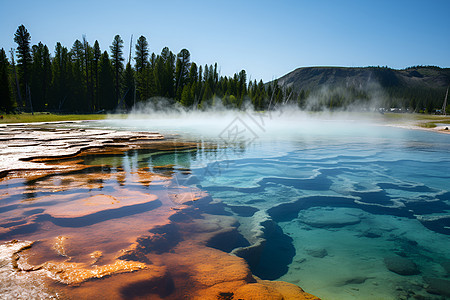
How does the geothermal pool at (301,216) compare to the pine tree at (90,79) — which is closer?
the geothermal pool at (301,216)

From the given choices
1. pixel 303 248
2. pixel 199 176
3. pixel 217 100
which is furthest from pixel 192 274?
pixel 217 100

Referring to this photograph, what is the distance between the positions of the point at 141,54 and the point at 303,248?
6219 cm

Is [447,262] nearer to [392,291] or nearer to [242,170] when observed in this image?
[392,291]

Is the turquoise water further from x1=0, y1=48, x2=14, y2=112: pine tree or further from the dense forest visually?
the dense forest

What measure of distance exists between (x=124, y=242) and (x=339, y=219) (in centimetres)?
→ 412

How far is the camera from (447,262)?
13.0 feet

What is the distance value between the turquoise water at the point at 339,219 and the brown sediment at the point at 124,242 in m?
0.56

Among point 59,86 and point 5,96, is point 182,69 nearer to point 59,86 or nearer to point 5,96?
point 59,86

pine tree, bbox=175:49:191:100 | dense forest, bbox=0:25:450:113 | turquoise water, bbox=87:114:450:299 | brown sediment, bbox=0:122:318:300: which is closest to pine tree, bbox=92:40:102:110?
dense forest, bbox=0:25:450:113

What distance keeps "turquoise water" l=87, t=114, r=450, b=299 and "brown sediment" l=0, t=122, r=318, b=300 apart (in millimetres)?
559

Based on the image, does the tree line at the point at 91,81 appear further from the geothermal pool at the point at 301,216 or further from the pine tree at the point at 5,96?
the geothermal pool at the point at 301,216

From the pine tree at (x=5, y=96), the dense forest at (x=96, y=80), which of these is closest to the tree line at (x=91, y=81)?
the dense forest at (x=96, y=80)

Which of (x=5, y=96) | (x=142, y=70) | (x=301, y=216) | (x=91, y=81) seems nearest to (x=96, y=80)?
(x=91, y=81)

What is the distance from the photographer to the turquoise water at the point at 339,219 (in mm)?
3521
